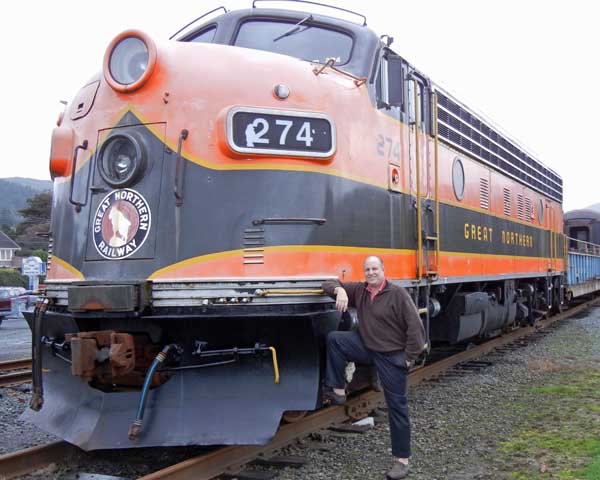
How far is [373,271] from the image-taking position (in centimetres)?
483

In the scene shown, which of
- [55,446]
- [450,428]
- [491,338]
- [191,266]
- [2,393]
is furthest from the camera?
[491,338]

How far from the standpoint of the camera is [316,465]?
4.96 m

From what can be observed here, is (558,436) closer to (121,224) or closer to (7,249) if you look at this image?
(121,224)

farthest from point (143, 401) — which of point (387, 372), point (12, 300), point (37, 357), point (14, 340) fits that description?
point (12, 300)

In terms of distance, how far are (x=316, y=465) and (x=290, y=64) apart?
3098 mm

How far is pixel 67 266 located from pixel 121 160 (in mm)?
1005

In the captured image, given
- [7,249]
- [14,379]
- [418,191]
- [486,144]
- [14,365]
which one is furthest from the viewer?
[7,249]

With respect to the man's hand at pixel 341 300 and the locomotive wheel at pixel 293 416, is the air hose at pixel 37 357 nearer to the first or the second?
the locomotive wheel at pixel 293 416

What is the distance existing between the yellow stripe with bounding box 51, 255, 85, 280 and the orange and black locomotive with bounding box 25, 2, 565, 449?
0.7 inches

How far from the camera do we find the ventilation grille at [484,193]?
9.23 metres

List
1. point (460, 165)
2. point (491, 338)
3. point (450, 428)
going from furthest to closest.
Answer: point (491, 338)
point (460, 165)
point (450, 428)

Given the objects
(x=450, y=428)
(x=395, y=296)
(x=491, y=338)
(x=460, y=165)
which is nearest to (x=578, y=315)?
(x=491, y=338)

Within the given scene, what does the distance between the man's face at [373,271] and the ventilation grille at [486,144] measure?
3461 millimetres

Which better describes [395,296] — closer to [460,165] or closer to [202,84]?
[202,84]
